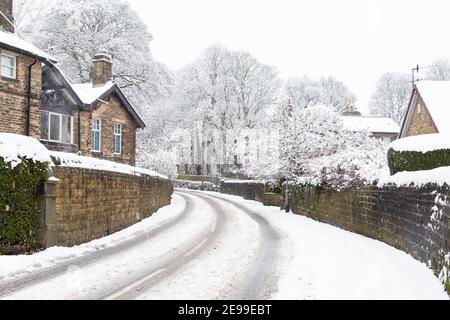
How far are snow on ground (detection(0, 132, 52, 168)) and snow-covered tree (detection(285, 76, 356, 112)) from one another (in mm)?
54416

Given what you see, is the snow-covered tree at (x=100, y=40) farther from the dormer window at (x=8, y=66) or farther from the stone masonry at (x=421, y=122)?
the stone masonry at (x=421, y=122)

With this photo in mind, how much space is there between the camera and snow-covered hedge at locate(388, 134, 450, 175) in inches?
443

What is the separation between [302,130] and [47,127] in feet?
49.7

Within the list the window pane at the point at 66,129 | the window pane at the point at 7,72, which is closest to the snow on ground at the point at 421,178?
the window pane at the point at 7,72

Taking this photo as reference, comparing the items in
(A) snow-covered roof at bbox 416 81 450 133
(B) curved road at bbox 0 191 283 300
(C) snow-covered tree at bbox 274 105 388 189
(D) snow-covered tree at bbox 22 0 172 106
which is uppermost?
(D) snow-covered tree at bbox 22 0 172 106

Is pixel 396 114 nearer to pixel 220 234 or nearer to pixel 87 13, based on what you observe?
pixel 87 13

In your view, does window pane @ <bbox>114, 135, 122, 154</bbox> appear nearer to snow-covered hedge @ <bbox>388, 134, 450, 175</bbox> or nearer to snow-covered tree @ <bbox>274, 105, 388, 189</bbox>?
snow-covered tree @ <bbox>274, 105, 388, 189</bbox>

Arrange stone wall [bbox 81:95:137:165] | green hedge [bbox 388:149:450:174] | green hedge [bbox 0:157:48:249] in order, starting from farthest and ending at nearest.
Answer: stone wall [bbox 81:95:137:165]
green hedge [bbox 388:149:450:174]
green hedge [bbox 0:157:48:249]

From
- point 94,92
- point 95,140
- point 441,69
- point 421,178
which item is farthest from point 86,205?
point 441,69

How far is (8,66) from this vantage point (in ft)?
64.9

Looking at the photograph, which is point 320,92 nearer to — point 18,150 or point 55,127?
point 55,127

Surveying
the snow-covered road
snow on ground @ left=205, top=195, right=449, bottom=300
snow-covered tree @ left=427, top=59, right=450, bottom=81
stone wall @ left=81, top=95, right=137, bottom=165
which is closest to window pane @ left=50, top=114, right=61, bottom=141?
stone wall @ left=81, top=95, right=137, bottom=165

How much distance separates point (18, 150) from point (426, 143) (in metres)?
10.9
